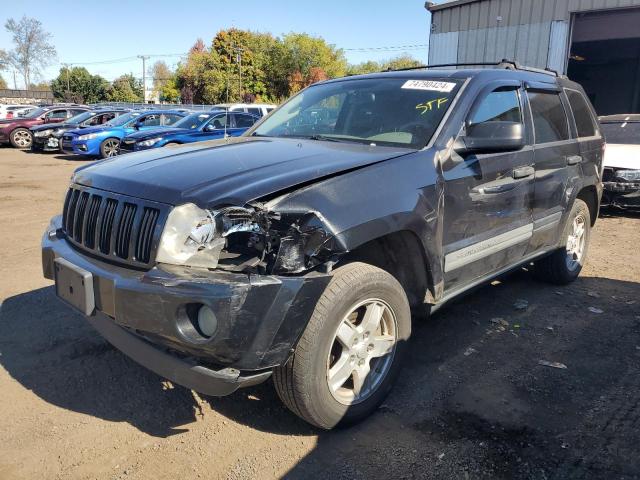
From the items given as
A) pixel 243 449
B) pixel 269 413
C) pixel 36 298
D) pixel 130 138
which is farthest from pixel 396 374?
pixel 130 138

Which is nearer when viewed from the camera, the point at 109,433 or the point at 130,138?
the point at 109,433

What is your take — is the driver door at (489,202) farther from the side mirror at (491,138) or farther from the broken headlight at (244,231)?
the broken headlight at (244,231)

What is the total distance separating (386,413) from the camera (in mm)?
3041

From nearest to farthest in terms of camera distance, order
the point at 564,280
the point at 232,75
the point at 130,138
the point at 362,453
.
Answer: the point at 362,453
the point at 564,280
the point at 130,138
the point at 232,75

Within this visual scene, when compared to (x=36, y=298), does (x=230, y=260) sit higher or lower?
higher

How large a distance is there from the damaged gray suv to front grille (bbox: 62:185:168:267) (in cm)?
1

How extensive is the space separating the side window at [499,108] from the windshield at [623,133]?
6.03m

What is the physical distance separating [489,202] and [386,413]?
1523 millimetres

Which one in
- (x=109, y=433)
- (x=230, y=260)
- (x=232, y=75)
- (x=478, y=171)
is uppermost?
(x=232, y=75)

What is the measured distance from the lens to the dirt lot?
259cm

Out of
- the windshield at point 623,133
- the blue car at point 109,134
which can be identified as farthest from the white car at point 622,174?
the blue car at point 109,134

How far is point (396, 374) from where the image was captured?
3.09 metres

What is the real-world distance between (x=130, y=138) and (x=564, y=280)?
12.5 metres

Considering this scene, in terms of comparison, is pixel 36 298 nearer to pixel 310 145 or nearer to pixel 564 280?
pixel 310 145
